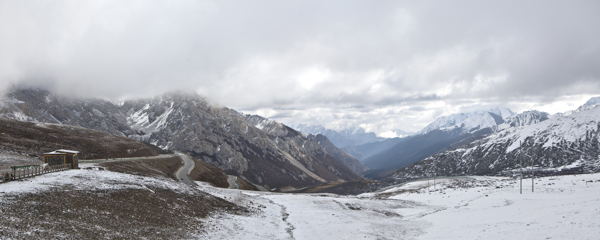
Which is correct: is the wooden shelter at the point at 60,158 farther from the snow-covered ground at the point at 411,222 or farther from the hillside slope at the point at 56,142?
the snow-covered ground at the point at 411,222

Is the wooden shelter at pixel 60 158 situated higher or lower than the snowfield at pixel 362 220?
higher

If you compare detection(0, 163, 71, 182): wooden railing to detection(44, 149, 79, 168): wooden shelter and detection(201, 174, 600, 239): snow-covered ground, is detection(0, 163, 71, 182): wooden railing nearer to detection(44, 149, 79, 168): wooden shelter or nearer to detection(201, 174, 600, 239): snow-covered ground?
detection(44, 149, 79, 168): wooden shelter

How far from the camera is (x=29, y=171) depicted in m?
41.2

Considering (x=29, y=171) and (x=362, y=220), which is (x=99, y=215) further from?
(x=362, y=220)

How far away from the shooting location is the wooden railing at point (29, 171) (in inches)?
1283

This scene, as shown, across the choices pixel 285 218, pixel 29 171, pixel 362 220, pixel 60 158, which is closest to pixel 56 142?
pixel 60 158

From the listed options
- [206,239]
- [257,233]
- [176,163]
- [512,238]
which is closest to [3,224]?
[206,239]

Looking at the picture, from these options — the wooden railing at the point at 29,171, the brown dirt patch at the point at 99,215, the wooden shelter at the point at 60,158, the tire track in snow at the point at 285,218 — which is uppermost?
the wooden shelter at the point at 60,158

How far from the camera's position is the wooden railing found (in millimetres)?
32594

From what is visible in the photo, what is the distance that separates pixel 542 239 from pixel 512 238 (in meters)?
2.10

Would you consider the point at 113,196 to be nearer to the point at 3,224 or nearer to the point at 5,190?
the point at 5,190

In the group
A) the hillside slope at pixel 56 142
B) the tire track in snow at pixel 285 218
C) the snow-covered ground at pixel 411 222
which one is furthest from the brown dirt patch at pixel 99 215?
the hillside slope at pixel 56 142

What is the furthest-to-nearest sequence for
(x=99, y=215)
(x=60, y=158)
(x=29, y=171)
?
(x=60, y=158) < (x=29, y=171) < (x=99, y=215)

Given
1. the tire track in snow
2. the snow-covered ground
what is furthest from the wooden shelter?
the tire track in snow
